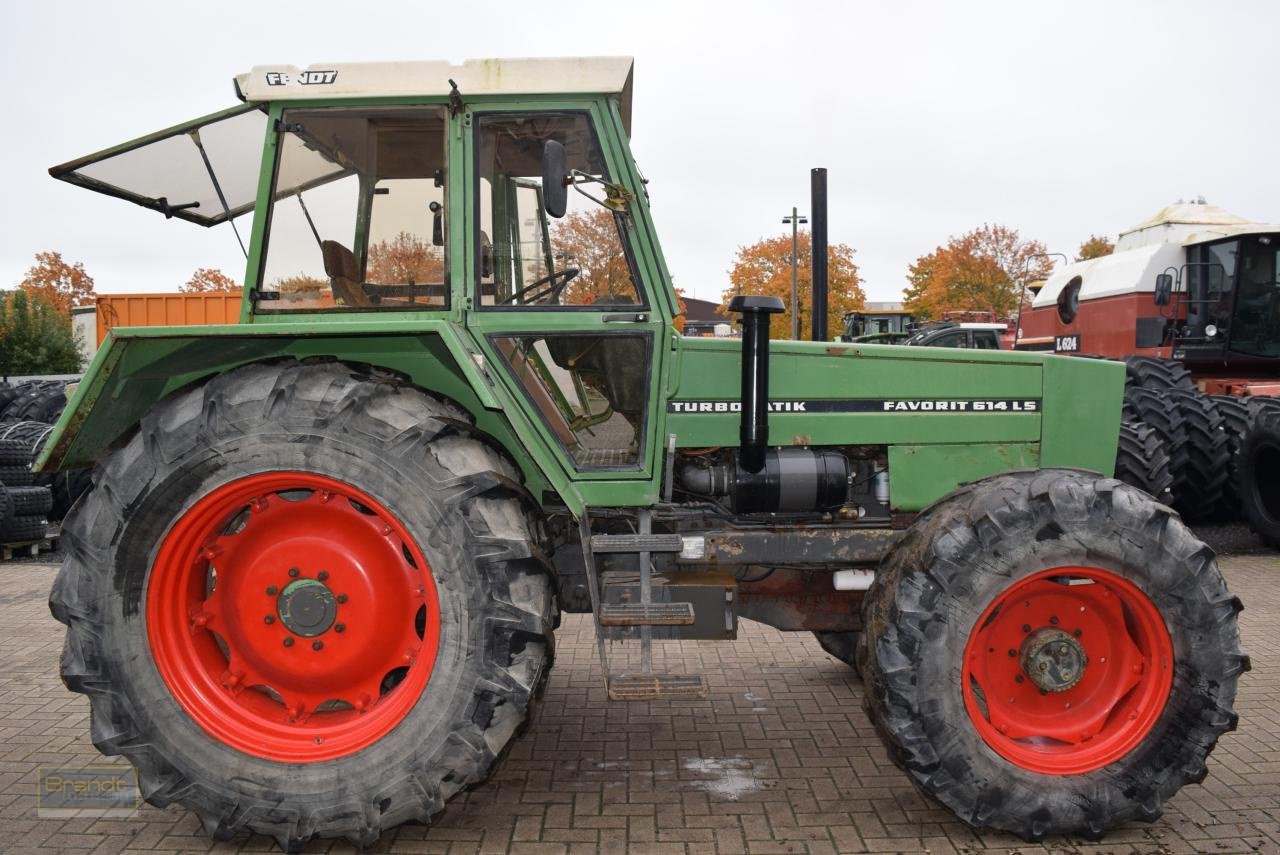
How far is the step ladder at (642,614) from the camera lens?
336cm

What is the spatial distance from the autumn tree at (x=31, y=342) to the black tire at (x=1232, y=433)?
35294mm

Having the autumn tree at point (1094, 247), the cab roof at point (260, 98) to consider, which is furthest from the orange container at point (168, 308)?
the autumn tree at point (1094, 247)

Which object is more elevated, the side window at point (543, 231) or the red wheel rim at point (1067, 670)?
the side window at point (543, 231)

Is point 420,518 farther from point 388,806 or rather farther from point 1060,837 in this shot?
point 1060,837

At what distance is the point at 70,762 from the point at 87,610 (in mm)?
1287

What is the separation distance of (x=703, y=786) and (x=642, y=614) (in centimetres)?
86

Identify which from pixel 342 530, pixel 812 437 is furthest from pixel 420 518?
A: pixel 812 437

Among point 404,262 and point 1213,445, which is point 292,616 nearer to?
point 404,262

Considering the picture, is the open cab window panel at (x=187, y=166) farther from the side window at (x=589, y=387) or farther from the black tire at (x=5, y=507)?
the black tire at (x=5, y=507)

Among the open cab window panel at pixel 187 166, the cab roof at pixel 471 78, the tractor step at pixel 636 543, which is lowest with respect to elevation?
the tractor step at pixel 636 543

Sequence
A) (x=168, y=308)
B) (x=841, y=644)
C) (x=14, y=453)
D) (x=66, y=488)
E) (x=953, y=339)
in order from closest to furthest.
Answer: (x=841, y=644)
(x=14, y=453)
(x=66, y=488)
(x=168, y=308)
(x=953, y=339)

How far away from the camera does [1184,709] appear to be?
3.26 meters

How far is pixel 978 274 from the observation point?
41.5 m

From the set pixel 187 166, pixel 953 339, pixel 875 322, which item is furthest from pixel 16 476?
pixel 875 322
